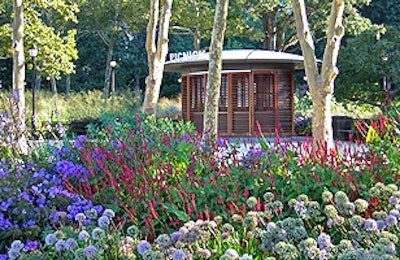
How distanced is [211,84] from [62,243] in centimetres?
751

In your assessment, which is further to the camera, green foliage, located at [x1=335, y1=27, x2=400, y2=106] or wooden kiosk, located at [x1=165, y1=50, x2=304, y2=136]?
green foliage, located at [x1=335, y1=27, x2=400, y2=106]

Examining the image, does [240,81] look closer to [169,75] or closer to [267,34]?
[267,34]

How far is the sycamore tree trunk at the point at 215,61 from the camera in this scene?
32.1 ft

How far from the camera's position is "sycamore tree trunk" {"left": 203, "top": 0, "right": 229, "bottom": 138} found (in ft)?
32.1

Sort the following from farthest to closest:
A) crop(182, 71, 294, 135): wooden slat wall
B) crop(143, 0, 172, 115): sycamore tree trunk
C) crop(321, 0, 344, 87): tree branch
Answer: crop(182, 71, 294, 135): wooden slat wall, crop(143, 0, 172, 115): sycamore tree trunk, crop(321, 0, 344, 87): tree branch

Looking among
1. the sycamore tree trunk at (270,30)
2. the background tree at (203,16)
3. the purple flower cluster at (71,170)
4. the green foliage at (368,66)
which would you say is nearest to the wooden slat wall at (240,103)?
the green foliage at (368,66)

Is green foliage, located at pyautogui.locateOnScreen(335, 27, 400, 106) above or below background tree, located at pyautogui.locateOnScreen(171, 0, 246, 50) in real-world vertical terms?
below

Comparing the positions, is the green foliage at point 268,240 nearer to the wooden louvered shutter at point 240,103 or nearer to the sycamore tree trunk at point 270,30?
the wooden louvered shutter at point 240,103

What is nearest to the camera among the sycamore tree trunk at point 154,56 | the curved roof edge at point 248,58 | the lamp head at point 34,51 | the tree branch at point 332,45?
the tree branch at point 332,45

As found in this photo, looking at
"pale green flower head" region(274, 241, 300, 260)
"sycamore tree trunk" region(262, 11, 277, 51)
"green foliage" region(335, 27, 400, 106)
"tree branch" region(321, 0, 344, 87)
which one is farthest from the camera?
"sycamore tree trunk" region(262, 11, 277, 51)

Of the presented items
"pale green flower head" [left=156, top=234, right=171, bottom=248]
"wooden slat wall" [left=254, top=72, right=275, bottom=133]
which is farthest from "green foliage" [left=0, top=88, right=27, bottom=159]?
"wooden slat wall" [left=254, top=72, right=275, bottom=133]

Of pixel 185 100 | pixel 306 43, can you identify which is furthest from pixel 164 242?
pixel 185 100

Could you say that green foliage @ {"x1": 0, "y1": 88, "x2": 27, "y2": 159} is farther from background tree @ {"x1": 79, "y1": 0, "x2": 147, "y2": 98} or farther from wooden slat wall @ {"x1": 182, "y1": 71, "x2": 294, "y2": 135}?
background tree @ {"x1": 79, "y1": 0, "x2": 147, "y2": 98}

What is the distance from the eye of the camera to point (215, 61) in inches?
388
